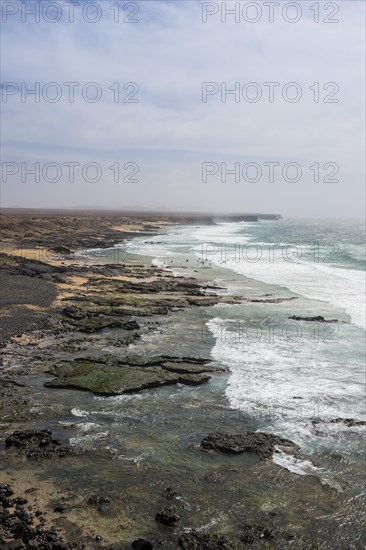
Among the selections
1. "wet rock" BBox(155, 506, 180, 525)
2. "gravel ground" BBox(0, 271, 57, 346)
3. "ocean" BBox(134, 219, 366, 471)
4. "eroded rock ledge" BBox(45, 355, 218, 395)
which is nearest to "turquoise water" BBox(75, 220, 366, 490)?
"ocean" BBox(134, 219, 366, 471)

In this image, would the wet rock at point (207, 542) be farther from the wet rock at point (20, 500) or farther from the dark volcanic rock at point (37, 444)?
the dark volcanic rock at point (37, 444)

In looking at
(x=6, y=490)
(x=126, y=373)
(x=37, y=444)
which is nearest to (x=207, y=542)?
(x=6, y=490)

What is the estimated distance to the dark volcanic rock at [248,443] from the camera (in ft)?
38.4

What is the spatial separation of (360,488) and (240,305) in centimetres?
1949

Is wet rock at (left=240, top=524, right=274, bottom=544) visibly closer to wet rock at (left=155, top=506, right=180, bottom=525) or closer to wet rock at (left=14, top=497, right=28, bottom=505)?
wet rock at (left=155, top=506, right=180, bottom=525)

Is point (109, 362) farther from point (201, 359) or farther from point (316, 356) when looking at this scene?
point (316, 356)

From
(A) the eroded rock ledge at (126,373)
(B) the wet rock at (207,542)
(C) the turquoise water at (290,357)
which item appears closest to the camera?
(B) the wet rock at (207,542)

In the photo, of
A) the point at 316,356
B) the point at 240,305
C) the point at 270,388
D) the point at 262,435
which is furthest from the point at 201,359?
the point at 240,305

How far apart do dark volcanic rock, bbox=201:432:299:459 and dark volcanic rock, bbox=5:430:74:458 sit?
340 cm

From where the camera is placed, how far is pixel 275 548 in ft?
27.5

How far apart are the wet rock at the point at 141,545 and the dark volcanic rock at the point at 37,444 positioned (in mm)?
3455

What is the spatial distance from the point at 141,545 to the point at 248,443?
14.8 feet

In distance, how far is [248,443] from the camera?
11953 millimetres

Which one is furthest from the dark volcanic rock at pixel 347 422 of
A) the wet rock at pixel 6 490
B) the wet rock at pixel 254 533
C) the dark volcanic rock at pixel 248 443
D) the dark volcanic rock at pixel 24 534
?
the wet rock at pixel 6 490
